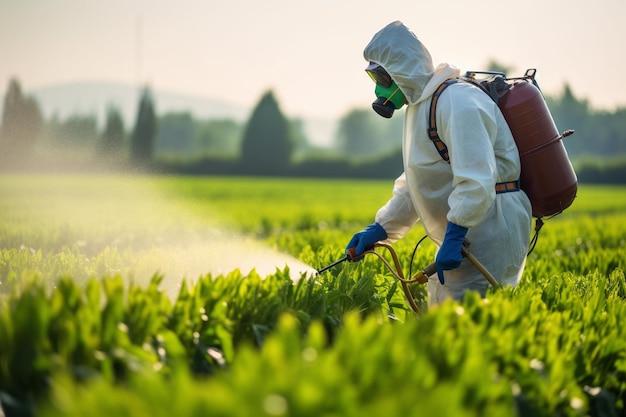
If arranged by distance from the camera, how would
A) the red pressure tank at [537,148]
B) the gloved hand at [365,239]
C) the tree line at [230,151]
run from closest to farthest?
the red pressure tank at [537,148], the gloved hand at [365,239], the tree line at [230,151]

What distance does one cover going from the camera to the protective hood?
4594 millimetres

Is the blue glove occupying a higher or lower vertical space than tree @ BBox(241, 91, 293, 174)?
higher

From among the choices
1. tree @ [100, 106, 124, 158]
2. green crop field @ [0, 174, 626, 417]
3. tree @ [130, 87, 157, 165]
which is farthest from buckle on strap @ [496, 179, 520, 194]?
tree @ [100, 106, 124, 158]

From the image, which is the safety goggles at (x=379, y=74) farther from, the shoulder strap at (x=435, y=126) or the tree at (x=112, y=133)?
the tree at (x=112, y=133)

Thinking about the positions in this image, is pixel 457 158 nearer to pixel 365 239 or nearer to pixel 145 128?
pixel 365 239

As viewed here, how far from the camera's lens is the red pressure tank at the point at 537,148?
15.3ft

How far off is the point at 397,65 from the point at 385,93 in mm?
247

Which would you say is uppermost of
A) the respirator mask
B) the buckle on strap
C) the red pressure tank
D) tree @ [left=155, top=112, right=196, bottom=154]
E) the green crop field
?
the respirator mask

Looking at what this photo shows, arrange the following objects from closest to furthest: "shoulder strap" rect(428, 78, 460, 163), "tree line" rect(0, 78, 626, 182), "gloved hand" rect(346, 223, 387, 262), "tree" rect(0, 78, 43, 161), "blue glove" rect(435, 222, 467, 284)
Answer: "blue glove" rect(435, 222, 467, 284) → "shoulder strap" rect(428, 78, 460, 163) → "gloved hand" rect(346, 223, 387, 262) → "tree" rect(0, 78, 43, 161) → "tree line" rect(0, 78, 626, 182)

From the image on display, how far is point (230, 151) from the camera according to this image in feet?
338

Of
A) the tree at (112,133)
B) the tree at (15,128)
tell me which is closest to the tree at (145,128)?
the tree at (112,133)

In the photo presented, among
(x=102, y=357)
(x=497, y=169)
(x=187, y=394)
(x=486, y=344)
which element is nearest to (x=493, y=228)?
(x=497, y=169)

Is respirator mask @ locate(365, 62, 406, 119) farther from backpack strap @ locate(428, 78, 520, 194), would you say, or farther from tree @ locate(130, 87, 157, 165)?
tree @ locate(130, 87, 157, 165)

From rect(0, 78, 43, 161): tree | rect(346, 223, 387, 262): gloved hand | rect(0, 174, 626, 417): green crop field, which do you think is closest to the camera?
rect(0, 174, 626, 417): green crop field
